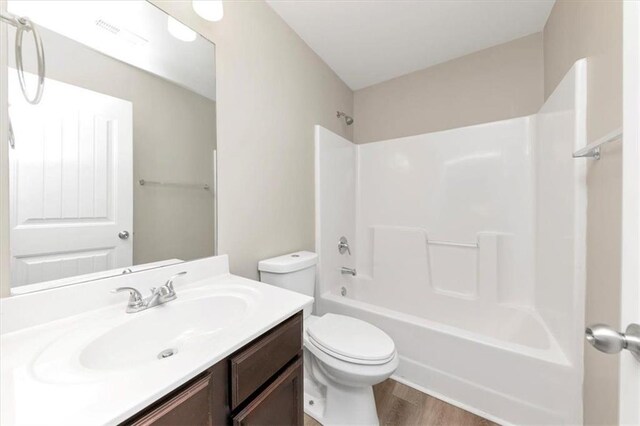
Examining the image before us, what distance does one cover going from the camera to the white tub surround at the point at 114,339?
1.38 feet

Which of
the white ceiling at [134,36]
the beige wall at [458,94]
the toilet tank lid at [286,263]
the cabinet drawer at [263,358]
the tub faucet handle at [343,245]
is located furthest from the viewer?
the tub faucet handle at [343,245]

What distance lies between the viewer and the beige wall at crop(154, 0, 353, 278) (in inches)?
47.8

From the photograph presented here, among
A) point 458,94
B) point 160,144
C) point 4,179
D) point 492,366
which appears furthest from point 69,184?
point 458,94

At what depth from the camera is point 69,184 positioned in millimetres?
776

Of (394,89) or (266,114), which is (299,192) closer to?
(266,114)

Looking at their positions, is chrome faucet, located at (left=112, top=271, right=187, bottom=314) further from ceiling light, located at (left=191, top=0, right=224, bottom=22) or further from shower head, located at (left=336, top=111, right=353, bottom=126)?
shower head, located at (left=336, top=111, right=353, bottom=126)

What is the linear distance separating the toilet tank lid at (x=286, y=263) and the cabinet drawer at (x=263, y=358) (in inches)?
19.2

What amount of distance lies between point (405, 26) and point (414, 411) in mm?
2389

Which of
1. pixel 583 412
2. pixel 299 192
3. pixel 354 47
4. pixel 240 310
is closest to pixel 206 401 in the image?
pixel 240 310

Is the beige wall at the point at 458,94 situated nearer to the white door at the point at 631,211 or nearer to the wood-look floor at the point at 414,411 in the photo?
the white door at the point at 631,211

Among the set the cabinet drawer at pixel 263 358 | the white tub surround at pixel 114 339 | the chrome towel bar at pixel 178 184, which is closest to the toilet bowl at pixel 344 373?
the cabinet drawer at pixel 263 358

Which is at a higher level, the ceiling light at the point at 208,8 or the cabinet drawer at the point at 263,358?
the ceiling light at the point at 208,8

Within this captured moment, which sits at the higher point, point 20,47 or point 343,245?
point 20,47

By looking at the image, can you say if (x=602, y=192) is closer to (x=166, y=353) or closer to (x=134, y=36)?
(x=166, y=353)
